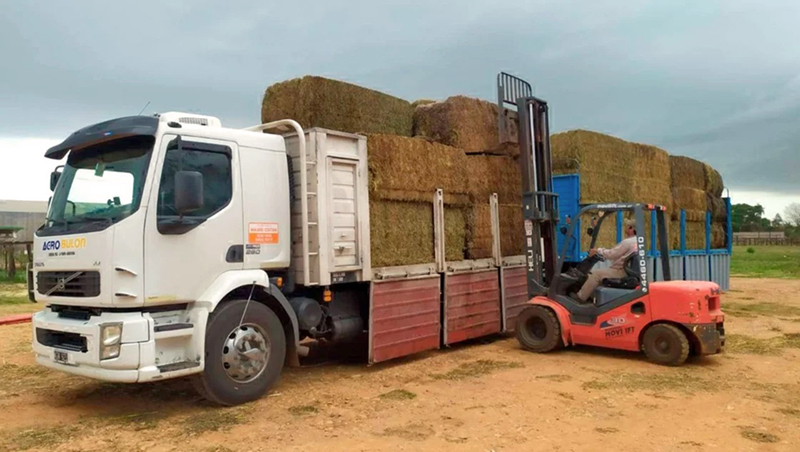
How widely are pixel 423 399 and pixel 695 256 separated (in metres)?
12.1

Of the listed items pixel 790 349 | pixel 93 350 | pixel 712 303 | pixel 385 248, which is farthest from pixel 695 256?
pixel 93 350

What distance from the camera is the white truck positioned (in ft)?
19.3

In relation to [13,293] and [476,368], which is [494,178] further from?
[13,293]

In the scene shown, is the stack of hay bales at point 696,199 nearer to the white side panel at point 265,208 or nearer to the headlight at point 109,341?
the white side panel at point 265,208

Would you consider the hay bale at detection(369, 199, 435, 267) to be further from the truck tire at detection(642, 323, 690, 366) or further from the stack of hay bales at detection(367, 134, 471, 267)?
the truck tire at detection(642, 323, 690, 366)

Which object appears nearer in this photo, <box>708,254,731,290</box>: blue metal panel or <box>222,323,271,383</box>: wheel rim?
<box>222,323,271,383</box>: wheel rim

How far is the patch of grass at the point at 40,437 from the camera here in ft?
17.7

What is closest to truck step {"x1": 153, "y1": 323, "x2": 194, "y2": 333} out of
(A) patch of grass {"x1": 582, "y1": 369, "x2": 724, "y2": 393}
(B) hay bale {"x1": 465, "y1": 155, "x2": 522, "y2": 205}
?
(A) patch of grass {"x1": 582, "y1": 369, "x2": 724, "y2": 393}

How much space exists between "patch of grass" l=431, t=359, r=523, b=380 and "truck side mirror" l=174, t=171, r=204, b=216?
366 cm

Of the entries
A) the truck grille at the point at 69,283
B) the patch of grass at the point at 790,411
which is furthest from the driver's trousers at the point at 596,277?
the truck grille at the point at 69,283

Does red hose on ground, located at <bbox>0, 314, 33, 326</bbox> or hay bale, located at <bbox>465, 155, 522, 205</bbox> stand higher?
hay bale, located at <bbox>465, 155, 522, 205</bbox>

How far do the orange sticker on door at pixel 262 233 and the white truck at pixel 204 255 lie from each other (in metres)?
0.01

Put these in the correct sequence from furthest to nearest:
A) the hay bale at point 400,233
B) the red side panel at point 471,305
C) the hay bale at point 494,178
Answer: the hay bale at point 494,178
the red side panel at point 471,305
the hay bale at point 400,233

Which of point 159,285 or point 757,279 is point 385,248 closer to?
point 159,285
